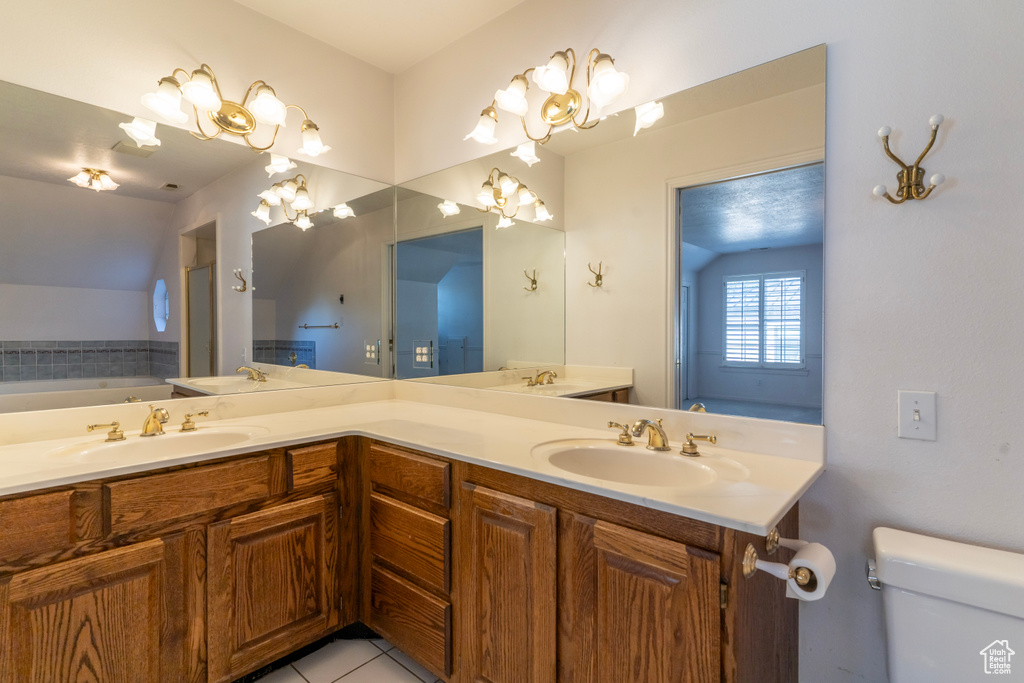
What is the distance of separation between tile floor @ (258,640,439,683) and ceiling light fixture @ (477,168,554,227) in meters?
1.72

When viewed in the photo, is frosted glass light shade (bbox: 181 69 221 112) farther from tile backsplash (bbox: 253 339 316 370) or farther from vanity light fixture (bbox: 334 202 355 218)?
tile backsplash (bbox: 253 339 316 370)

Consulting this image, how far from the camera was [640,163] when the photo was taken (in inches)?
60.8

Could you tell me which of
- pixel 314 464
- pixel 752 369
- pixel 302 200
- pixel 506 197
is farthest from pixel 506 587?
pixel 302 200

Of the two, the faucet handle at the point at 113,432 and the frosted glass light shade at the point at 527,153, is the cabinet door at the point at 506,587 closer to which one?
the faucet handle at the point at 113,432

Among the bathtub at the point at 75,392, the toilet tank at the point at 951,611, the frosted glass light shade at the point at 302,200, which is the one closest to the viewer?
the toilet tank at the point at 951,611

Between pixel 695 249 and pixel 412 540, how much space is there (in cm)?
128

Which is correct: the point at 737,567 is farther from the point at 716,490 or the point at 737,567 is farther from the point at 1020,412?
the point at 1020,412

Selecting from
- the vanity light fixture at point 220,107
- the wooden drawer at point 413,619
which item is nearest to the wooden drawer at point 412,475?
the wooden drawer at point 413,619

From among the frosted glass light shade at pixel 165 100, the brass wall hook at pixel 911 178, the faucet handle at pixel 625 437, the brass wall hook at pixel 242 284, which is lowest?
the faucet handle at pixel 625 437

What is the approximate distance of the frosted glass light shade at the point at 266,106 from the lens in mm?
1850

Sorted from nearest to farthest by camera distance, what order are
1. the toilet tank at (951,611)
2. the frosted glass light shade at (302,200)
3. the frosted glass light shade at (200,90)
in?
the toilet tank at (951,611), the frosted glass light shade at (200,90), the frosted glass light shade at (302,200)

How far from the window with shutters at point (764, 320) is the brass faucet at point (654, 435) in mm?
282

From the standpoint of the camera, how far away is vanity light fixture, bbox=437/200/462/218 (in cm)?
222

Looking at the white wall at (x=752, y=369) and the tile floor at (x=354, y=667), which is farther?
the tile floor at (x=354, y=667)
